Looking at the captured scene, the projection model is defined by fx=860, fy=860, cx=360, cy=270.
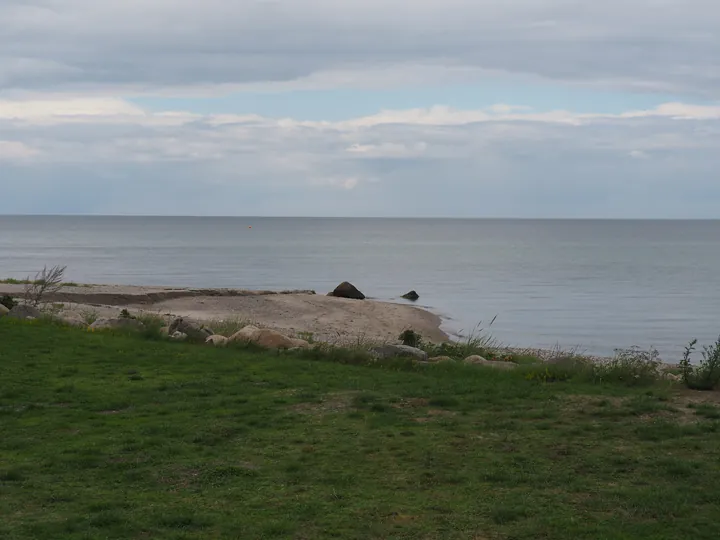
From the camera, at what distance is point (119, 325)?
1861cm

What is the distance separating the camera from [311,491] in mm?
7527

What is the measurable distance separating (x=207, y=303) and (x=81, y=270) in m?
41.1

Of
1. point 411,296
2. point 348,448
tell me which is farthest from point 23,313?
point 411,296

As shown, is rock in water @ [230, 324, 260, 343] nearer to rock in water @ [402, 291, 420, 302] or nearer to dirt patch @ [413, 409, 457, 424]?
dirt patch @ [413, 409, 457, 424]

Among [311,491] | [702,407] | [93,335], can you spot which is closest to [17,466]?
[311,491]

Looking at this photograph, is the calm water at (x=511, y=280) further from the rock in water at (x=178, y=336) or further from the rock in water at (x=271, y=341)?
the rock in water at (x=178, y=336)

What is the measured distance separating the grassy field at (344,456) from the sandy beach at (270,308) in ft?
50.8

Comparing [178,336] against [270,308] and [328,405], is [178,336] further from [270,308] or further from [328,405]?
[270,308]

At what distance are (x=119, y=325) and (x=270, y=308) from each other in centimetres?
1869

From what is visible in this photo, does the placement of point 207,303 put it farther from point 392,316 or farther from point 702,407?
point 702,407

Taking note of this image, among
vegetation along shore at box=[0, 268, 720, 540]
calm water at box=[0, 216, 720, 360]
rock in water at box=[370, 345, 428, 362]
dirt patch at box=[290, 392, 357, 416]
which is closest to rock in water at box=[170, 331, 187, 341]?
vegetation along shore at box=[0, 268, 720, 540]

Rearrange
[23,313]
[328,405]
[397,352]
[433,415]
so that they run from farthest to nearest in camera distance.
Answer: [23,313], [397,352], [328,405], [433,415]

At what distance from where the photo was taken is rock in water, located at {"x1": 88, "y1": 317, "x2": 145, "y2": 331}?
60.3ft

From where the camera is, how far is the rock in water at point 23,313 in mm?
18862
